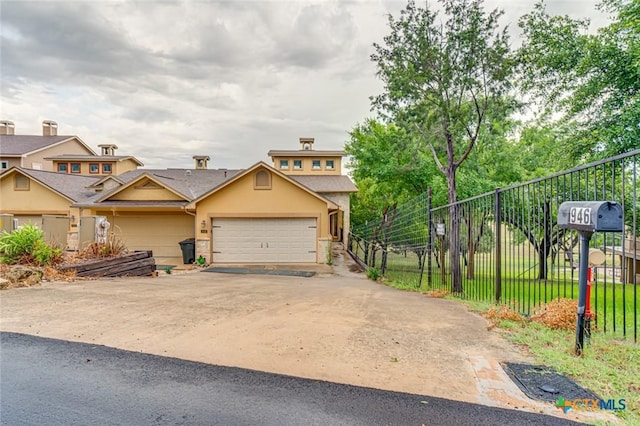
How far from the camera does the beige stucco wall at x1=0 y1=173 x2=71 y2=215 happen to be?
18.7 meters

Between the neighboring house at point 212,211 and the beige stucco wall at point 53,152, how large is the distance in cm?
1299

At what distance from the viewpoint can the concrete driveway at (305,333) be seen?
3051mm

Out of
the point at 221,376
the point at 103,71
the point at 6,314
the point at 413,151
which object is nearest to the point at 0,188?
the point at 103,71

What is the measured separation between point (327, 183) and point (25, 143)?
2718cm

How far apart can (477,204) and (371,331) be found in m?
4.03

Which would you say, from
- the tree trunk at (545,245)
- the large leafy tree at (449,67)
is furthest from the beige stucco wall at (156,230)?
the tree trunk at (545,245)

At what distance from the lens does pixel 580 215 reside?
3246 millimetres

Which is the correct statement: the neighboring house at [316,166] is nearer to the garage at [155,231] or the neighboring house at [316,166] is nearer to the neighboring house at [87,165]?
the garage at [155,231]

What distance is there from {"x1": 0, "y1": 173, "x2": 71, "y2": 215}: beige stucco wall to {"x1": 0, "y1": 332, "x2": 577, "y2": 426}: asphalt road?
1860 centimetres

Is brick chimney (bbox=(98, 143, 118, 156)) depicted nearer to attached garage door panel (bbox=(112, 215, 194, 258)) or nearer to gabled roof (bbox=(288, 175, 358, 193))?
attached garage door panel (bbox=(112, 215, 194, 258))

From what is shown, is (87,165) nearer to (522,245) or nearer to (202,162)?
(202,162)

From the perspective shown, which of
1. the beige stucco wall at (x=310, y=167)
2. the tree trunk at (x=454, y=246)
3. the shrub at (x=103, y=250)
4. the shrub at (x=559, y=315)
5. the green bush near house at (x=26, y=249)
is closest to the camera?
the shrub at (x=559, y=315)

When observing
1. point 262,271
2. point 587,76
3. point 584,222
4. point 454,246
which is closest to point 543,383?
point 584,222

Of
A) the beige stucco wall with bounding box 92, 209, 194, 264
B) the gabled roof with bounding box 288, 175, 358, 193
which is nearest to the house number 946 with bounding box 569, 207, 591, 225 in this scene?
the beige stucco wall with bounding box 92, 209, 194, 264
